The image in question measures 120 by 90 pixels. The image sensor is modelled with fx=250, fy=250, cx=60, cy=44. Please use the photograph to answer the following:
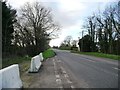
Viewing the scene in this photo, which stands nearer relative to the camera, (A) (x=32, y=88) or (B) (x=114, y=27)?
(A) (x=32, y=88)

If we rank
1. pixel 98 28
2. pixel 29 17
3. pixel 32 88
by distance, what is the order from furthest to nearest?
pixel 98 28, pixel 29 17, pixel 32 88

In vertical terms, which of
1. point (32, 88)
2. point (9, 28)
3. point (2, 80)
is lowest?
point (32, 88)

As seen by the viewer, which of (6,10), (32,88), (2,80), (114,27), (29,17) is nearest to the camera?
(2,80)

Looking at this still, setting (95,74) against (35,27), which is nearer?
(95,74)

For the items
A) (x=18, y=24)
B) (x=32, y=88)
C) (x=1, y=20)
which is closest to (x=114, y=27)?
(x=18, y=24)

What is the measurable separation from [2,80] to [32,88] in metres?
2.84

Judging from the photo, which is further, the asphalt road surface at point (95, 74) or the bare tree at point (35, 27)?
the bare tree at point (35, 27)

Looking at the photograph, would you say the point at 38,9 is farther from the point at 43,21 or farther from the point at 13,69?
the point at 13,69

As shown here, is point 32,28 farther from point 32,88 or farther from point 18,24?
point 32,88

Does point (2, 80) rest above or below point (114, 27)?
below

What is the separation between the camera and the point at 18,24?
64.8m

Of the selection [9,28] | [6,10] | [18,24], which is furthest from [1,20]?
[18,24]

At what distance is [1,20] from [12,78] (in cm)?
2950

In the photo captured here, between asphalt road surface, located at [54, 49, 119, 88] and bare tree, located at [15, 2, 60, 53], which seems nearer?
asphalt road surface, located at [54, 49, 119, 88]
